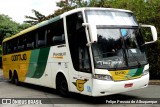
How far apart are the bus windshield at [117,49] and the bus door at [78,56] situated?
1.40 ft

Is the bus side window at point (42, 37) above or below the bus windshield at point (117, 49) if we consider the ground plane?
above

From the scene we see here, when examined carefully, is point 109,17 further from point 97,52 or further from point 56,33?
point 56,33

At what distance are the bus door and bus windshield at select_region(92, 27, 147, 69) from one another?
425 mm

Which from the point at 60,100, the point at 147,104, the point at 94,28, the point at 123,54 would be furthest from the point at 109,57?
the point at 60,100

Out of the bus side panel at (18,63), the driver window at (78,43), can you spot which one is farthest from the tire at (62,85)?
the bus side panel at (18,63)

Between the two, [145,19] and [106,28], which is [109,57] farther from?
[145,19]

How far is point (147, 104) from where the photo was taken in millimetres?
10328

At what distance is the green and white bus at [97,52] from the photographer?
1026 cm

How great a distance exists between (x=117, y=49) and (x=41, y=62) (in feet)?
17.1

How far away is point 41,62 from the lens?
14.9 m

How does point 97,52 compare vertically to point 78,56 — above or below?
above

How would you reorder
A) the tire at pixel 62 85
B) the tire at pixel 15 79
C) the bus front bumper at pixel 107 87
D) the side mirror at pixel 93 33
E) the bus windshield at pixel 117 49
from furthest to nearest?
1. the tire at pixel 15 79
2. the tire at pixel 62 85
3. the bus windshield at pixel 117 49
4. the bus front bumper at pixel 107 87
5. the side mirror at pixel 93 33

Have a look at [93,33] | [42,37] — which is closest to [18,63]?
[42,37]

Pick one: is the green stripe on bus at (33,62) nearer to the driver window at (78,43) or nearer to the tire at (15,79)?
the tire at (15,79)
